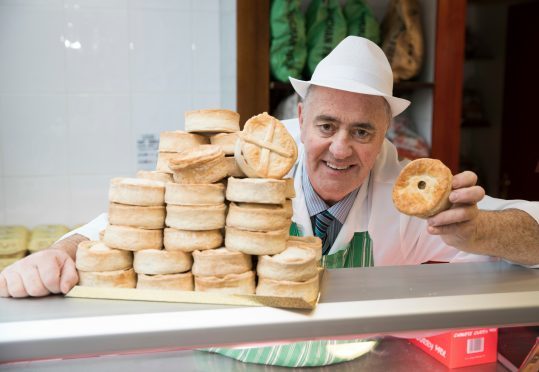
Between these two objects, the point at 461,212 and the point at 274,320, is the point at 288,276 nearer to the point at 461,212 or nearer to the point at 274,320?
the point at 274,320

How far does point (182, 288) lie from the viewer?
3.38 feet

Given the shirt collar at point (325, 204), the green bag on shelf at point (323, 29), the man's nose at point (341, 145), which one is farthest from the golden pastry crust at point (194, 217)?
the green bag on shelf at point (323, 29)

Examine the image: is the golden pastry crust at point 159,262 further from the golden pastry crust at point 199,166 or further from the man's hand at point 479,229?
the man's hand at point 479,229

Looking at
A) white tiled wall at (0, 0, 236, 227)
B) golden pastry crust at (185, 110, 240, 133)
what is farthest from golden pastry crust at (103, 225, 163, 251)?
white tiled wall at (0, 0, 236, 227)

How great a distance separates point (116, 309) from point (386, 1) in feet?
10.1

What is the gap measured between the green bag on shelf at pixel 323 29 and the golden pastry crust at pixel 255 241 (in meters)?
2.20

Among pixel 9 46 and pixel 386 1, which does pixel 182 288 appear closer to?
pixel 9 46

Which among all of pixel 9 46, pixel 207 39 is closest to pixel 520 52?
pixel 207 39

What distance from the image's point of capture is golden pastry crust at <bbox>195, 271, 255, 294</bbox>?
1.00 m

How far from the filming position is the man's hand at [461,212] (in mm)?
1222

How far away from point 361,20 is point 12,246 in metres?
2.32

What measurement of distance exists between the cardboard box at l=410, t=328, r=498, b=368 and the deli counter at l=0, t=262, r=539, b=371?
19 cm

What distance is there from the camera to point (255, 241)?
1.04m

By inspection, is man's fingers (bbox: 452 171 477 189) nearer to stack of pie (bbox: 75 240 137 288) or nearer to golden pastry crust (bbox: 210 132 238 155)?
golden pastry crust (bbox: 210 132 238 155)
